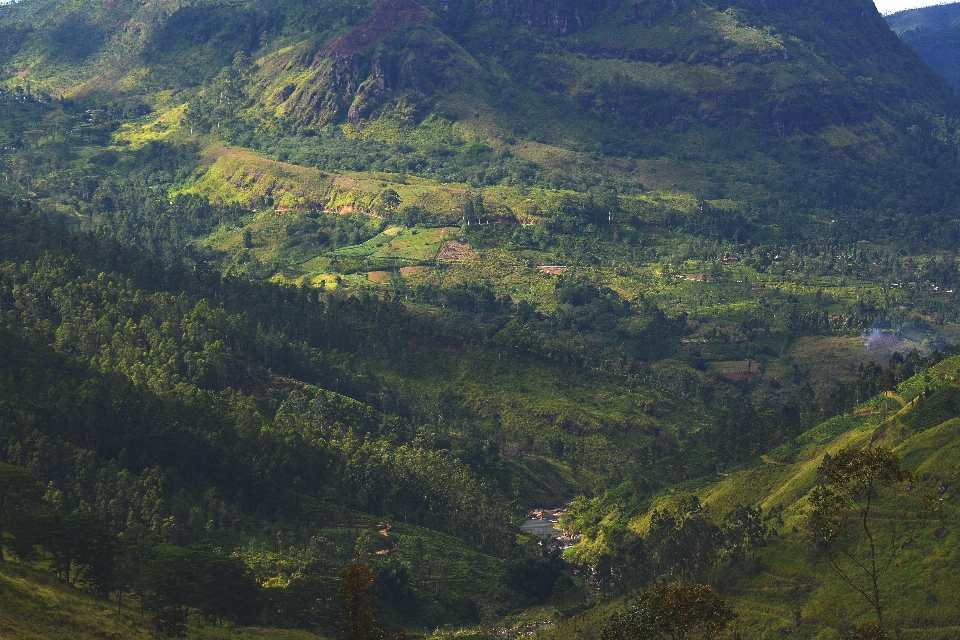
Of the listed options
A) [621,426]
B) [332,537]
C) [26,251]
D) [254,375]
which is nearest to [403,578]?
[332,537]

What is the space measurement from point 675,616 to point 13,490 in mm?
55361

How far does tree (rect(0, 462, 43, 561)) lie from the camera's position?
99.4 meters

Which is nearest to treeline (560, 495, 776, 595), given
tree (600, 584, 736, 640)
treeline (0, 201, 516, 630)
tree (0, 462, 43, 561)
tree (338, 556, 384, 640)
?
treeline (0, 201, 516, 630)

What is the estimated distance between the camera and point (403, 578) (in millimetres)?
123688

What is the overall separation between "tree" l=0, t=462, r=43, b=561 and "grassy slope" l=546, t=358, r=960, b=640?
43.4m

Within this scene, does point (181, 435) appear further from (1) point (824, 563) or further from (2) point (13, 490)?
(1) point (824, 563)

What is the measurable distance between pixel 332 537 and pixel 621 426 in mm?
64368

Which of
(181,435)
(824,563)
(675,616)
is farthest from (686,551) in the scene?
(181,435)

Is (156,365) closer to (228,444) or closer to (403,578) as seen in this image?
(228,444)

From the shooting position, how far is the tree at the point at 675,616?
67875 millimetres

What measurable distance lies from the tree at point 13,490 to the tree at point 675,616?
1977 inches

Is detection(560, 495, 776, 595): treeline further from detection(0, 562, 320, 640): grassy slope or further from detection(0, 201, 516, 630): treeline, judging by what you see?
detection(0, 562, 320, 640): grassy slope

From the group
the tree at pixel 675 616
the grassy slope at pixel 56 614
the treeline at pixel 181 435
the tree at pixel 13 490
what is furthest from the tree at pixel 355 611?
the tree at pixel 13 490

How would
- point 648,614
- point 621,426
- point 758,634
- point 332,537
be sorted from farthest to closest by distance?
point 621,426
point 332,537
point 758,634
point 648,614
